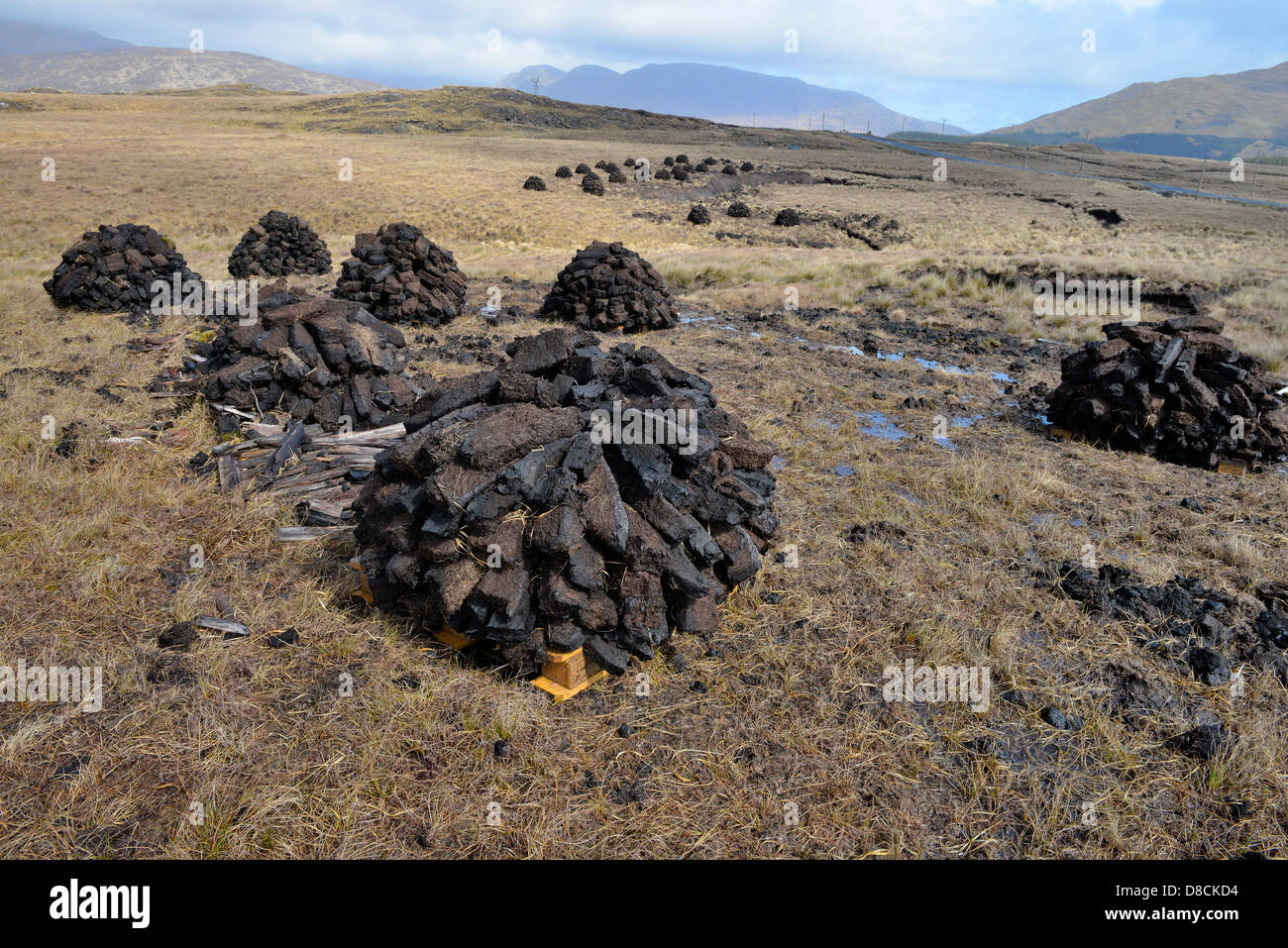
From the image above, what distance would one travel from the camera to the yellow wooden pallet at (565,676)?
4238 millimetres

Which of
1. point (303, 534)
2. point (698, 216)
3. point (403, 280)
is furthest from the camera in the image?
point (698, 216)

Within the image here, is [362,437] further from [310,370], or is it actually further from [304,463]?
[310,370]

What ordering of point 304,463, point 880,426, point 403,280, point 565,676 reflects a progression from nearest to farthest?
point 565,676, point 304,463, point 880,426, point 403,280

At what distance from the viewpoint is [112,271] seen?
14000mm

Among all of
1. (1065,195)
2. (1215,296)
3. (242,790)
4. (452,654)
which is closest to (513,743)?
(452,654)

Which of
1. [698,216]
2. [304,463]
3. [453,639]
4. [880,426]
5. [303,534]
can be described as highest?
[698,216]

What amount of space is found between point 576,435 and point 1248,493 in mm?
7499

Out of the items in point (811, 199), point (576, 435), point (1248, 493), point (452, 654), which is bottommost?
point (452, 654)

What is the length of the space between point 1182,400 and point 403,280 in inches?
538

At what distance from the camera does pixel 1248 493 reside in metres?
7.27

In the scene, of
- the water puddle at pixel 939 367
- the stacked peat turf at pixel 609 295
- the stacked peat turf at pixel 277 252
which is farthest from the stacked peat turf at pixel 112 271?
the water puddle at pixel 939 367

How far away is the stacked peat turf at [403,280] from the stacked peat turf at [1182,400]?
1161 centimetres

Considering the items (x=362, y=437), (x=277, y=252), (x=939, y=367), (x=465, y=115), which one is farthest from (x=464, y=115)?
(x=362, y=437)

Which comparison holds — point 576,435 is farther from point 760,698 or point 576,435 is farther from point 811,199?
point 811,199
